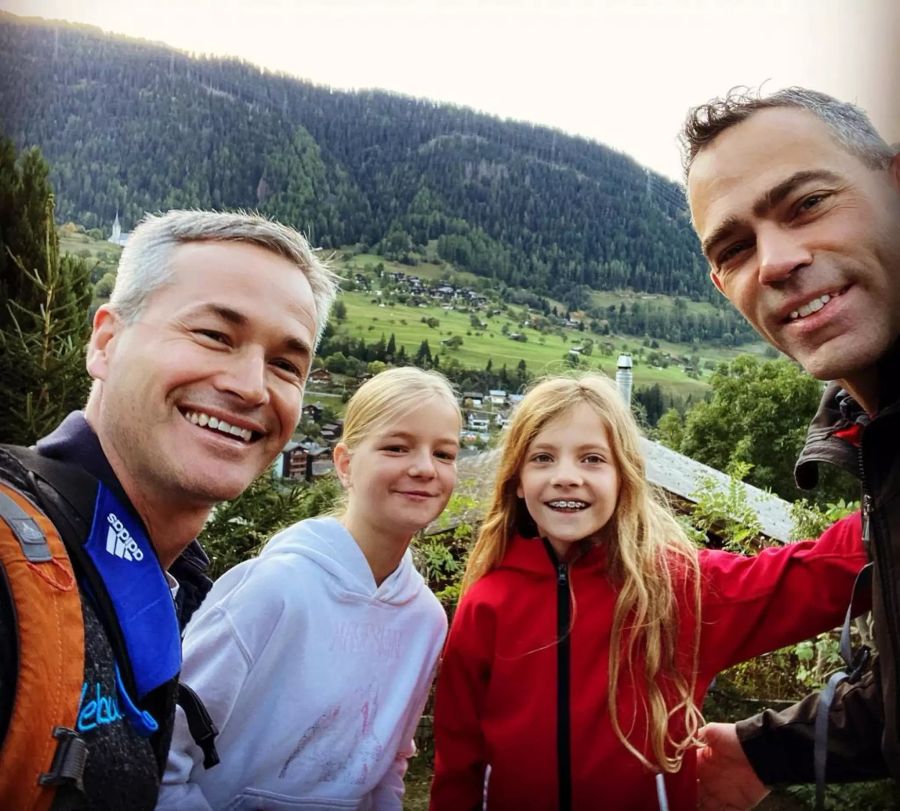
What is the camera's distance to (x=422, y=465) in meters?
1.24

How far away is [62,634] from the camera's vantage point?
21.5 inches

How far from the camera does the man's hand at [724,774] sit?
123 cm

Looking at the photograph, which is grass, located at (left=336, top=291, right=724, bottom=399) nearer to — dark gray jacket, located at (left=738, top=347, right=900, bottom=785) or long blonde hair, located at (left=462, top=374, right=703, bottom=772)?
long blonde hair, located at (left=462, top=374, right=703, bottom=772)

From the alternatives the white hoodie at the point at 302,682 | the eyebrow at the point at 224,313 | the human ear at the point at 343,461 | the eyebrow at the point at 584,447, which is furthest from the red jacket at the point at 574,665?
the eyebrow at the point at 224,313

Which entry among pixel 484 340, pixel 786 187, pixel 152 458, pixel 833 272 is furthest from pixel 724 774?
pixel 484 340

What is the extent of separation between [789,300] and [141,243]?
3.02ft

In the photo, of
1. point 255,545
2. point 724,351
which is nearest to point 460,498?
point 255,545

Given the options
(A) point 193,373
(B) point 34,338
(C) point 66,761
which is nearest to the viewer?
(C) point 66,761

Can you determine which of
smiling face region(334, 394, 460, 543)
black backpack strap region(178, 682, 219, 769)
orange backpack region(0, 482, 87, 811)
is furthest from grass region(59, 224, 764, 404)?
orange backpack region(0, 482, 87, 811)

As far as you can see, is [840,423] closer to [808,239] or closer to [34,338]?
[808,239]

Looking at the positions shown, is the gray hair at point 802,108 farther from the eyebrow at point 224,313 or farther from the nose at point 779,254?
the eyebrow at point 224,313

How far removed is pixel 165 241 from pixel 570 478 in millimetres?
817

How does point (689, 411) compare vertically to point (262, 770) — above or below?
above

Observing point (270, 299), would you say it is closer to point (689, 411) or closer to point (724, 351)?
point (724, 351)
